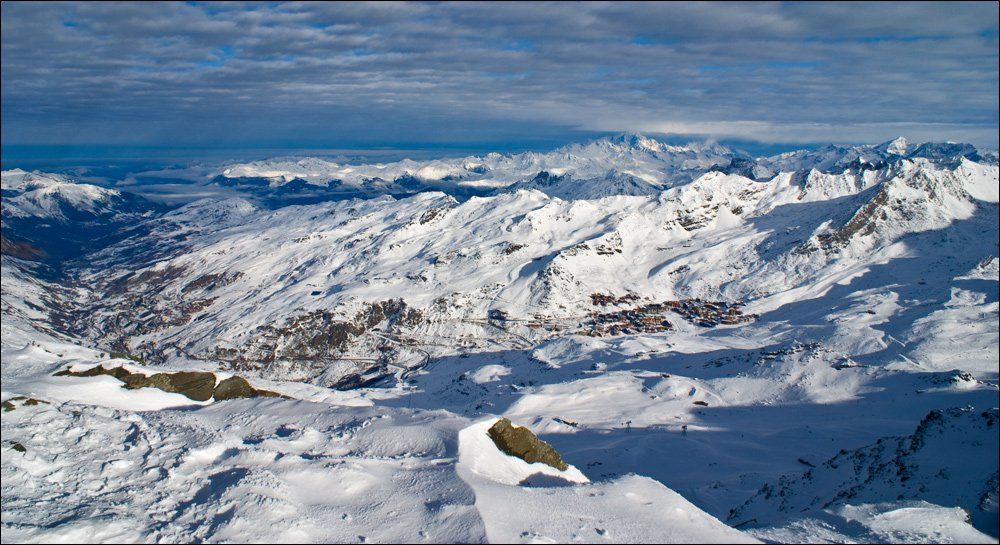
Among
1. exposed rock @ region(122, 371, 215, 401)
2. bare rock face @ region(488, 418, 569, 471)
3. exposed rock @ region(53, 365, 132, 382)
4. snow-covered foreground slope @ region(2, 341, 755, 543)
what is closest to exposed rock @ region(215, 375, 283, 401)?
exposed rock @ region(122, 371, 215, 401)

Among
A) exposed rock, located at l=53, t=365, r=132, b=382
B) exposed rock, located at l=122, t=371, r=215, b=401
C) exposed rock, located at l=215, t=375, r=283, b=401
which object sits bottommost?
exposed rock, located at l=215, t=375, r=283, b=401

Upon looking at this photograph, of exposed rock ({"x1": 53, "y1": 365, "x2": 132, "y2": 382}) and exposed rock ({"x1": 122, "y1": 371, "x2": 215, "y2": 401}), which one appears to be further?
exposed rock ({"x1": 53, "y1": 365, "x2": 132, "y2": 382})

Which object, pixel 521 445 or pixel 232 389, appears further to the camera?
pixel 232 389

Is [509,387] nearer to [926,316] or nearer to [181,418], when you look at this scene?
[181,418]

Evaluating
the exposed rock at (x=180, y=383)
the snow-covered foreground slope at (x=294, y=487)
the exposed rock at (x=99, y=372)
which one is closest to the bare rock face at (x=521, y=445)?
the snow-covered foreground slope at (x=294, y=487)

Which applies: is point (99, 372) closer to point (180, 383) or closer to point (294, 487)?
point (180, 383)

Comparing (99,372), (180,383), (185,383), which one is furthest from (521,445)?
(99,372)

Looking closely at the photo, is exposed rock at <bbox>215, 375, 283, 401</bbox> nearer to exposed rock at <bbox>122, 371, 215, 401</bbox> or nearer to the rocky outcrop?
the rocky outcrop

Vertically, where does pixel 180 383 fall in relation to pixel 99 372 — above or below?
below

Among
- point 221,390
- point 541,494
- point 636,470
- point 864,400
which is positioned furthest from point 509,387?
point 541,494
